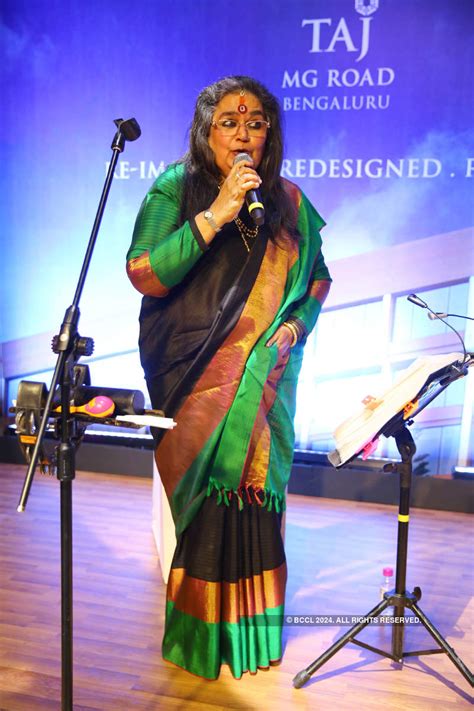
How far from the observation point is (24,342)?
486 cm

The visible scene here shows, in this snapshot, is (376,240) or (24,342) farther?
(24,342)

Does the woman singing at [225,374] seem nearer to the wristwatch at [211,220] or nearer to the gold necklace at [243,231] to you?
the gold necklace at [243,231]

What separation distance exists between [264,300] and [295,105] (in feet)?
7.89

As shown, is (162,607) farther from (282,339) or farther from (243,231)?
(243,231)

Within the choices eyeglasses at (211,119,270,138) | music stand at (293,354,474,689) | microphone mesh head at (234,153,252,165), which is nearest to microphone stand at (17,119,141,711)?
microphone mesh head at (234,153,252,165)

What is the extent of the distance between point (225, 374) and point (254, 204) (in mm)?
599

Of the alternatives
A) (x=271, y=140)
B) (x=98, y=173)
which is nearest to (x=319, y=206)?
(x=98, y=173)

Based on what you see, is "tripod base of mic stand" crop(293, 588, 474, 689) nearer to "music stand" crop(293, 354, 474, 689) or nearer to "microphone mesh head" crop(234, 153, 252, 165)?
"music stand" crop(293, 354, 474, 689)

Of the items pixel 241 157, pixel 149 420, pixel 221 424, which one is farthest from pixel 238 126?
pixel 149 420

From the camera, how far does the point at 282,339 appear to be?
2309 mm

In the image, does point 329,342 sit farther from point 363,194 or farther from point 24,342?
point 24,342

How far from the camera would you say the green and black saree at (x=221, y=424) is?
88.9 inches

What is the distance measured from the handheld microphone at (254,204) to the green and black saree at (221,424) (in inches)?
11.7

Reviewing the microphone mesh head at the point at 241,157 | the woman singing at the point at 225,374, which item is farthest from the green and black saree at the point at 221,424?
the microphone mesh head at the point at 241,157
